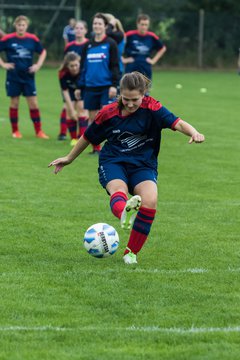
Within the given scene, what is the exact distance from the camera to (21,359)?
4430mm

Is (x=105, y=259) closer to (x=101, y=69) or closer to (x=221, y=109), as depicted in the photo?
(x=101, y=69)

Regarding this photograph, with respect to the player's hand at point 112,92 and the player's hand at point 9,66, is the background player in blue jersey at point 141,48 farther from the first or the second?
the player's hand at point 112,92

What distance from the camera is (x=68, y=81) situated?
14523 mm

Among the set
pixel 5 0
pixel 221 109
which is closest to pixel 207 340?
pixel 221 109

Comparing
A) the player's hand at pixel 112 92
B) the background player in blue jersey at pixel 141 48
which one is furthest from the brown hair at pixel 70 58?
the background player in blue jersey at pixel 141 48

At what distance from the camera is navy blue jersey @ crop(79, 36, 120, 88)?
13.0m

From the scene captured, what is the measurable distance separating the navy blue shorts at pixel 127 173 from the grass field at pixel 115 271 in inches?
22.7

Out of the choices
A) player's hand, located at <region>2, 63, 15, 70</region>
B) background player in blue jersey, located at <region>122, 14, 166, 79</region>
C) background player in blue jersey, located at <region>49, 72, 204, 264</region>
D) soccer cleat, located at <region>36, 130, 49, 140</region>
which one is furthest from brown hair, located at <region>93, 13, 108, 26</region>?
background player in blue jersey, located at <region>49, 72, 204, 264</region>

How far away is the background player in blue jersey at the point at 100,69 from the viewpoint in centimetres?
1297

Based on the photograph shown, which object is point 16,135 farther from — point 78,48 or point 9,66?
point 78,48

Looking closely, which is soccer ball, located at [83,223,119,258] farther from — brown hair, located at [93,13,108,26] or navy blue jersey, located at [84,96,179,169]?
brown hair, located at [93,13,108,26]

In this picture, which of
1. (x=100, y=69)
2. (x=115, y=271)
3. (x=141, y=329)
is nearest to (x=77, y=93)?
(x=100, y=69)

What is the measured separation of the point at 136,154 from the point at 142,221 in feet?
2.06

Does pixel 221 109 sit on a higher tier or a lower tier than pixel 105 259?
lower
